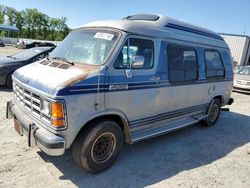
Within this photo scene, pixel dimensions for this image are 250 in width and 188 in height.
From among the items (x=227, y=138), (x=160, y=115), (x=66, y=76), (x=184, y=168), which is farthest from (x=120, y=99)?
(x=227, y=138)

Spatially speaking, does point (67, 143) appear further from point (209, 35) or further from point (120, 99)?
point (209, 35)

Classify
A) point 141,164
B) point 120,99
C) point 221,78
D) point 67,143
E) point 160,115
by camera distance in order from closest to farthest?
point 67,143 < point 120,99 < point 141,164 < point 160,115 < point 221,78

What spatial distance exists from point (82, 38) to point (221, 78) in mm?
4257

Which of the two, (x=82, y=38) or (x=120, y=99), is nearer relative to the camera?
(x=120, y=99)

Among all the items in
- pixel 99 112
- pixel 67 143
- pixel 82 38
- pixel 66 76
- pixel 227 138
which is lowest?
pixel 227 138

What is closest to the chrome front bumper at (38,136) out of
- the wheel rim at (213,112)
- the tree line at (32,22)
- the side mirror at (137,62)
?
the side mirror at (137,62)

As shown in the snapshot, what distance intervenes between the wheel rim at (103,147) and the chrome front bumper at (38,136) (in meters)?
0.62

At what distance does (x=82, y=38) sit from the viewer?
14.9ft

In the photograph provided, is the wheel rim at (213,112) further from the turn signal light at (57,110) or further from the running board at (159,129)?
the turn signal light at (57,110)

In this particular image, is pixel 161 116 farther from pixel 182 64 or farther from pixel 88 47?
pixel 88 47

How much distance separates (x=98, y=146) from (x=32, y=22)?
83482mm

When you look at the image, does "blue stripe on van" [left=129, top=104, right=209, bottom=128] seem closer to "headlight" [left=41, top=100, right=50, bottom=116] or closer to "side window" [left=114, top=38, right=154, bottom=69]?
"side window" [left=114, top=38, right=154, bottom=69]

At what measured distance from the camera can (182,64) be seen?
5.45 m

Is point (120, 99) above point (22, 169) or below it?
above
